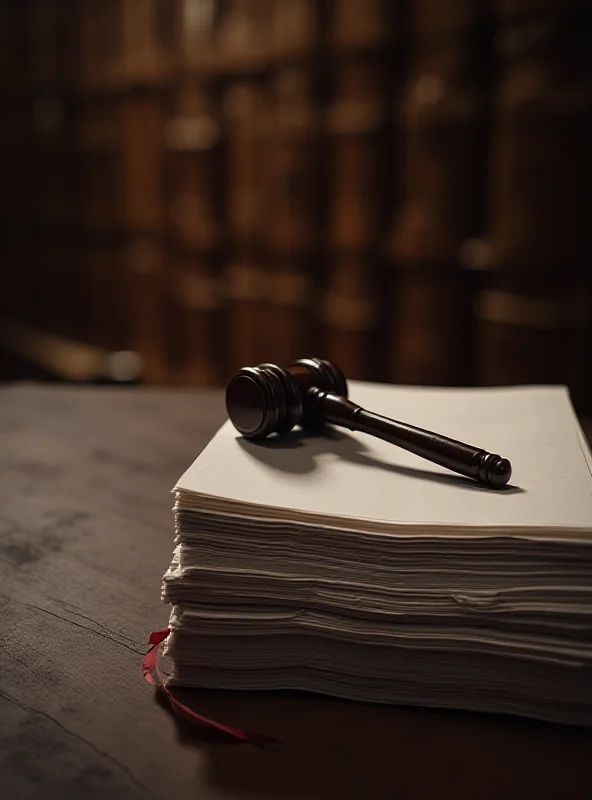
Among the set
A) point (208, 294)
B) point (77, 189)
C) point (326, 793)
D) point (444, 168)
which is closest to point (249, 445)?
point (326, 793)

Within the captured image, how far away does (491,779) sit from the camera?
1.48 ft

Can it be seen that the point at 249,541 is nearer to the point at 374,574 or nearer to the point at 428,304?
the point at 374,574

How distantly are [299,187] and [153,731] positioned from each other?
194 centimetres

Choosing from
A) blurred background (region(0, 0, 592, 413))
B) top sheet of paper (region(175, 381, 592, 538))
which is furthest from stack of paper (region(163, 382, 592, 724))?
blurred background (region(0, 0, 592, 413))

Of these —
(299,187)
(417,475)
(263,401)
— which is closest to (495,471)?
(417,475)

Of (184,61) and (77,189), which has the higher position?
(184,61)

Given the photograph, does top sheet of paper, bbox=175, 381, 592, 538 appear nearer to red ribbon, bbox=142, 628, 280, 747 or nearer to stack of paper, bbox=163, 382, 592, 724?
stack of paper, bbox=163, 382, 592, 724

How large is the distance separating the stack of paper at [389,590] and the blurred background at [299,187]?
133 centimetres

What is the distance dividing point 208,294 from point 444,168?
0.88 metres

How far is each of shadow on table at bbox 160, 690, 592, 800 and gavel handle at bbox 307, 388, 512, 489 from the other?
0.14 metres

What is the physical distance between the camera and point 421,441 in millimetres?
594

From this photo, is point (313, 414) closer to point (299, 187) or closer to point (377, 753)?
point (377, 753)

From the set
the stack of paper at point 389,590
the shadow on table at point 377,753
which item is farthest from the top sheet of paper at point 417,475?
the shadow on table at point 377,753

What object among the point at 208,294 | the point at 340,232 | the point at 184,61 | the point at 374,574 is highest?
the point at 184,61
